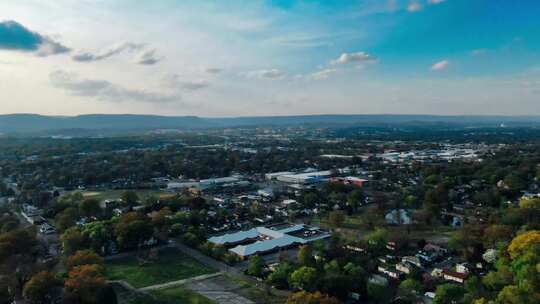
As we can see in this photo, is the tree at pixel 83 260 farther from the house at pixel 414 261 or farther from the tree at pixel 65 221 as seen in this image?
the house at pixel 414 261

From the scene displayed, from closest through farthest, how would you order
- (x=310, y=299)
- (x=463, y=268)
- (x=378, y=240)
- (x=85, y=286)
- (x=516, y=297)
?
(x=516, y=297) < (x=310, y=299) < (x=85, y=286) < (x=463, y=268) < (x=378, y=240)

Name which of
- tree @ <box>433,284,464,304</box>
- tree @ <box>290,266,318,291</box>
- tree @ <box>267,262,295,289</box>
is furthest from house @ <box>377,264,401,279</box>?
tree @ <box>267,262,295,289</box>

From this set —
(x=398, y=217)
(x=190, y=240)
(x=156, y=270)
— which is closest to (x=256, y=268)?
(x=156, y=270)

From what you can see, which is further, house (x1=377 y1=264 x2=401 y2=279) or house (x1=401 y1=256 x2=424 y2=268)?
house (x1=401 y1=256 x2=424 y2=268)

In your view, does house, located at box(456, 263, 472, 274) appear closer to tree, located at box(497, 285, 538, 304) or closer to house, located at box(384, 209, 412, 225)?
tree, located at box(497, 285, 538, 304)

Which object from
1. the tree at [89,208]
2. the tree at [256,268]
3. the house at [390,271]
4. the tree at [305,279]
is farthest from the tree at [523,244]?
the tree at [89,208]

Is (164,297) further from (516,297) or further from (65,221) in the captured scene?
(516,297)
